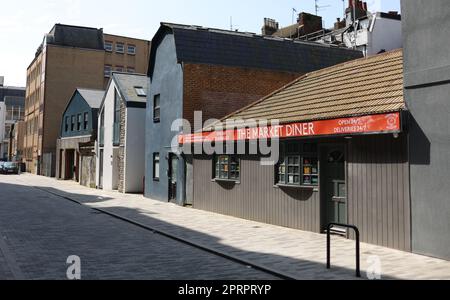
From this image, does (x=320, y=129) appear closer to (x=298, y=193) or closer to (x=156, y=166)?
(x=298, y=193)

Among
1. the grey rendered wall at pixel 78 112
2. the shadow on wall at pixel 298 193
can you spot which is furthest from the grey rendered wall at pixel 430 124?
the grey rendered wall at pixel 78 112

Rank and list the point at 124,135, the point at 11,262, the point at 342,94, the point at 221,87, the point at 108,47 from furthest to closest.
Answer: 1. the point at 108,47
2. the point at 124,135
3. the point at 221,87
4. the point at 342,94
5. the point at 11,262

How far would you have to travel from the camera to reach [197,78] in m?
20.7

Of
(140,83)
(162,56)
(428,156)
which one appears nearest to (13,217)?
(162,56)

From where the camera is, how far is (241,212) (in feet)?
52.2

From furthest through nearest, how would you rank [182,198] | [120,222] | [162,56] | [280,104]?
1. [162,56]
2. [182,198]
3. [280,104]
4. [120,222]

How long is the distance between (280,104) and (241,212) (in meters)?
3.93

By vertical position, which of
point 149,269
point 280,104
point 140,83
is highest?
point 140,83

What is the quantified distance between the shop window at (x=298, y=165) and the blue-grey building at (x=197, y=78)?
677 cm

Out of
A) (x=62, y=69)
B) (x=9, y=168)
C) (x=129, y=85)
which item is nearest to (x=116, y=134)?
(x=129, y=85)

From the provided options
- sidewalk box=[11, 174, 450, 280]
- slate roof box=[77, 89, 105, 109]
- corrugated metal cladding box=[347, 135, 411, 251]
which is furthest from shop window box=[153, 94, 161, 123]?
slate roof box=[77, 89, 105, 109]

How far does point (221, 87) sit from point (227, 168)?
5647 millimetres

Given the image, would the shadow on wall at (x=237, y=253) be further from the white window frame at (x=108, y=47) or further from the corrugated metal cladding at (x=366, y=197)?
the white window frame at (x=108, y=47)
